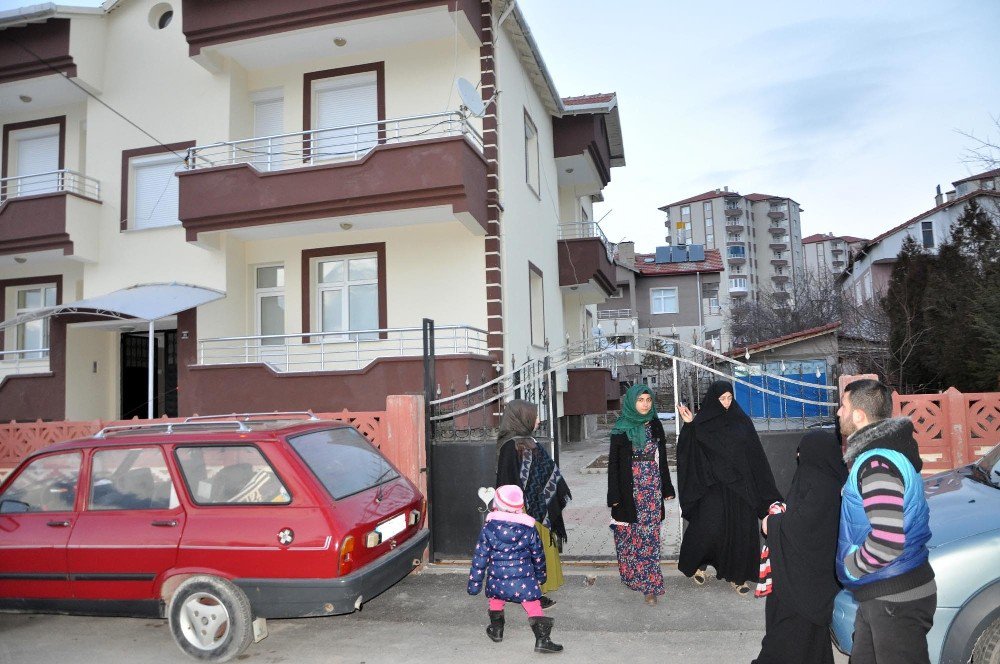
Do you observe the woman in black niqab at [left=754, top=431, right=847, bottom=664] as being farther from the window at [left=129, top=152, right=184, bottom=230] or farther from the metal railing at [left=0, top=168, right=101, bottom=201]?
the metal railing at [left=0, top=168, right=101, bottom=201]

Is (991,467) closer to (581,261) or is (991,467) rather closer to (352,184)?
(352,184)

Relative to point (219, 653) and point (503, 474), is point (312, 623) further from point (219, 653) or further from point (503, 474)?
point (503, 474)

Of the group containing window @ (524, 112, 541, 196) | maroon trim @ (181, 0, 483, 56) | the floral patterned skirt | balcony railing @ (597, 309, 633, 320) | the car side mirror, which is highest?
maroon trim @ (181, 0, 483, 56)

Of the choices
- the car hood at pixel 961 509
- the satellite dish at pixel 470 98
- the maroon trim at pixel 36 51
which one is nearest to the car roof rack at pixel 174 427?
the car hood at pixel 961 509

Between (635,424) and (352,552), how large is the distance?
105 inches

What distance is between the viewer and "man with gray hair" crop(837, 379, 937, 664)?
122 inches

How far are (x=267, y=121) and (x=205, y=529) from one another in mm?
11026

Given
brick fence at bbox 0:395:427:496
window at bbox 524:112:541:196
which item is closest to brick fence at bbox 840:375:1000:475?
brick fence at bbox 0:395:427:496

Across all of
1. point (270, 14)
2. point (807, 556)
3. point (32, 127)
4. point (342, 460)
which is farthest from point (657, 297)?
point (807, 556)

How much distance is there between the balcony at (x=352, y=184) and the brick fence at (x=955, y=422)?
22.9 ft

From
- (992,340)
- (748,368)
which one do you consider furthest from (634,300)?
(748,368)

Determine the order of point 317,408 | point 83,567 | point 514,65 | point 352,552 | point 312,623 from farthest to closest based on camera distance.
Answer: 1. point 514,65
2. point 317,408
3. point 312,623
4. point 83,567
5. point 352,552

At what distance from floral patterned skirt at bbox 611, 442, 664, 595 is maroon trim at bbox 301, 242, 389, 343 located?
760 centimetres

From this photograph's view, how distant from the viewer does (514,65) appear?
1450cm
